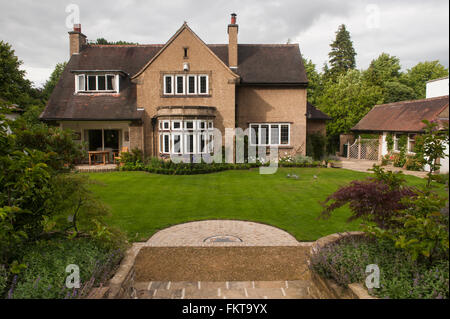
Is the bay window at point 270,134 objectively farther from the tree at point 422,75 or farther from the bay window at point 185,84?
the tree at point 422,75

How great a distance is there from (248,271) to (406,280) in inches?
128

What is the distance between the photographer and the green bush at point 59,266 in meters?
4.07

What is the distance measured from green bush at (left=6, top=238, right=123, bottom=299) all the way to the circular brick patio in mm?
2931

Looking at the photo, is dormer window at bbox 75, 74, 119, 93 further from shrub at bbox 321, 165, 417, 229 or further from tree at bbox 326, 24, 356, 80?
tree at bbox 326, 24, 356, 80

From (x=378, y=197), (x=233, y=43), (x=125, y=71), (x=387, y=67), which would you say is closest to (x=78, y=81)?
(x=125, y=71)

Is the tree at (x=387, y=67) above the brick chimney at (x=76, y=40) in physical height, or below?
above

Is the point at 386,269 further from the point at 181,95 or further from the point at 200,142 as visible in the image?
the point at 181,95

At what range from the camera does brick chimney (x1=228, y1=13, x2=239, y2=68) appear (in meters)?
24.9

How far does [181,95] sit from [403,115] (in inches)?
724

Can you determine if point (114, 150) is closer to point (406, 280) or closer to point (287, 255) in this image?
point (287, 255)

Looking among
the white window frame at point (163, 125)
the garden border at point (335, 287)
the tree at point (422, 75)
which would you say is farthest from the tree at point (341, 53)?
the garden border at point (335, 287)

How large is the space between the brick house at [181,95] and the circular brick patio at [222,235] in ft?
42.5

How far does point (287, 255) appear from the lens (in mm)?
7621
